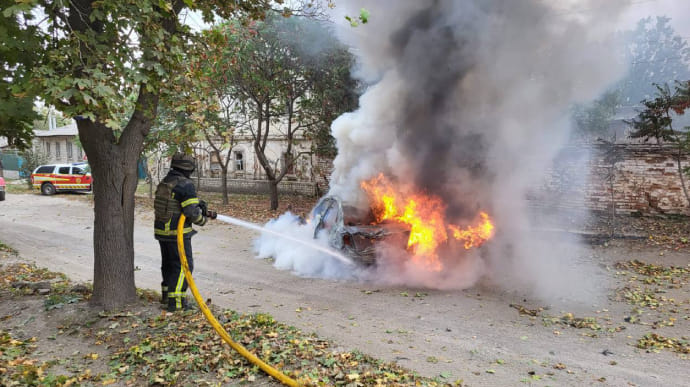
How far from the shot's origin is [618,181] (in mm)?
13805

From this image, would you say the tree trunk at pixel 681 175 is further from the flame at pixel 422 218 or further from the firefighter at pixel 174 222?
the firefighter at pixel 174 222

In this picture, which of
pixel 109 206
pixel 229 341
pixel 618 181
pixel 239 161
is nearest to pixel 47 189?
pixel 239 161

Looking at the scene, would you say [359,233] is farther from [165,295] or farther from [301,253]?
[165,295]

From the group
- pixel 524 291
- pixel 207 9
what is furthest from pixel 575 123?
pixel 207 9

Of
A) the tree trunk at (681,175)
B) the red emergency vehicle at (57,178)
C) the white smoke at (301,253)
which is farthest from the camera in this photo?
the red emergency vehicle at (57,178)

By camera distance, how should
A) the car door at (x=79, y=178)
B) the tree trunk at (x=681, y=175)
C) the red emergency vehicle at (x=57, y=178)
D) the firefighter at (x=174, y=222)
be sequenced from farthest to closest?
the car door at (x=79, y=178)
the red emergency vehicle at (x=57, y=178)
the tree trunk at (x=681, y=175)
the firefighter at (x=174, y=222)

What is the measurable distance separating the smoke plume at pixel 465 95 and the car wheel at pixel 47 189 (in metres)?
20.1

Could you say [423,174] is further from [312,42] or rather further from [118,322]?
[312,42]

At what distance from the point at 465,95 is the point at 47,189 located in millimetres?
23412

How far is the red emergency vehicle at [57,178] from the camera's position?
23.2m

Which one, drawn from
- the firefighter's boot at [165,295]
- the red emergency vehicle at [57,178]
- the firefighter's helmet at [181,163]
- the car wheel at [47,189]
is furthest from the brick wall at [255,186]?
the firefighter's boot at [165,295]

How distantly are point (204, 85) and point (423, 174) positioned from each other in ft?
17.8

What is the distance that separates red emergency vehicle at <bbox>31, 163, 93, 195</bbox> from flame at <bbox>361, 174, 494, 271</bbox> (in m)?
20.6

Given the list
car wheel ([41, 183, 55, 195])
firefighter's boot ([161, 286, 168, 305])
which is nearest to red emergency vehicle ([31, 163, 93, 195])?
car wheel ([41, 183, 55, 195])
